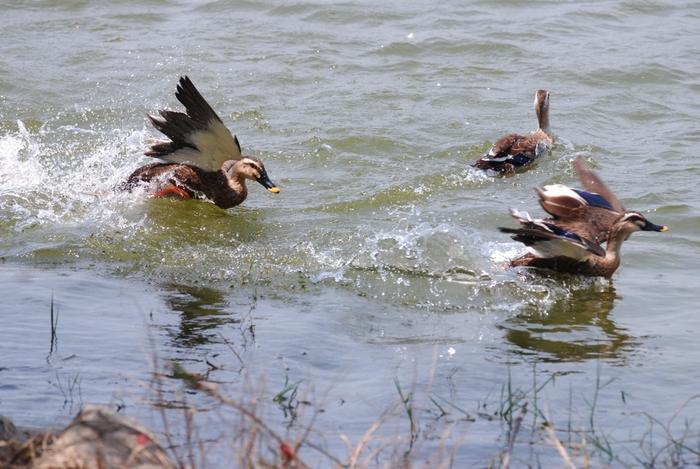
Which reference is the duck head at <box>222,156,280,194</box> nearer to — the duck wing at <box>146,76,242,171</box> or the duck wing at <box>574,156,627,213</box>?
the duck wing at <box>146,76,242,171</box>

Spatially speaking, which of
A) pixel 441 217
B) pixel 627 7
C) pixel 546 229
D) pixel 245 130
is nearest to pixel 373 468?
pixel 546 229

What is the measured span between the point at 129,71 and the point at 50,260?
6.38 metres

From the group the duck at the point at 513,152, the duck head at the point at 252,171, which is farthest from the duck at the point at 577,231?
the duck head at the point at 252,171

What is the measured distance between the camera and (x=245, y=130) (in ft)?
36.3

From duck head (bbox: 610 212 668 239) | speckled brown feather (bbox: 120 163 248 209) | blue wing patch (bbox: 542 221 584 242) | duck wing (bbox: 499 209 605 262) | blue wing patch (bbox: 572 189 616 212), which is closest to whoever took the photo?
duck wing (bbox: 499 209 605 262)

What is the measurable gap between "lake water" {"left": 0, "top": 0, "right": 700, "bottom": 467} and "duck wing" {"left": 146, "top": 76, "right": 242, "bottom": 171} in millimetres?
459

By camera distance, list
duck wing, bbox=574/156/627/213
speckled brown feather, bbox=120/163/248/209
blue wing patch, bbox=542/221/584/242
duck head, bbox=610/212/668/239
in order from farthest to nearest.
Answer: speckled brown feather, bbox=120/163/248/209, duck wing, bbox=574/156/627/213, duck head, bbox=610/212/668/239, blue wing patch, bbox=542/221/584/242

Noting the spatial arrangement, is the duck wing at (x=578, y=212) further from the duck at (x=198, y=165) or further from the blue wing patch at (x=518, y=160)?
the duck at (x=198, y=165)

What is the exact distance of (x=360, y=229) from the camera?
26.1 ft

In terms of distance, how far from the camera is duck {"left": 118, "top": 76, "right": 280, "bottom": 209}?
8414 millimetres

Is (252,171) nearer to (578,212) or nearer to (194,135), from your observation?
(194,135)

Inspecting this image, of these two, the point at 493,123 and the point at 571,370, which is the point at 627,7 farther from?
the point at 571,370

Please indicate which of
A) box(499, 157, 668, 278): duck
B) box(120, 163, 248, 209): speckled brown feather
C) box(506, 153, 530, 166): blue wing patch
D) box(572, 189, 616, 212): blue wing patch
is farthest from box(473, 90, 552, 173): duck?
box(120, 163, 248, 209): speckled brown feather

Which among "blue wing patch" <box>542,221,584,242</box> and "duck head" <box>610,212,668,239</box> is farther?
"duck head" <box>610,212,668,239</box>
